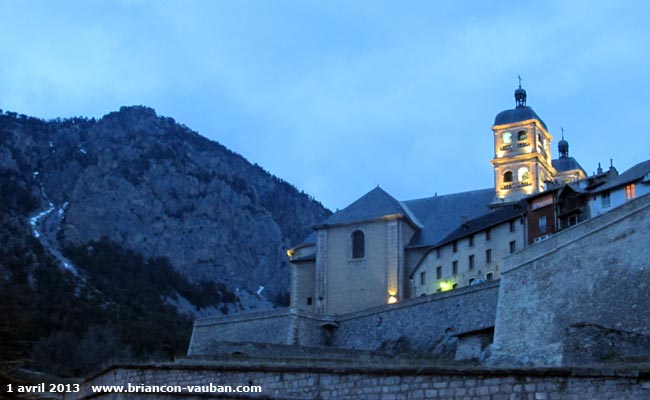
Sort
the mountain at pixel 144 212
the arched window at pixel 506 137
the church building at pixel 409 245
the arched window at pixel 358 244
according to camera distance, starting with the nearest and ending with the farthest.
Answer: the church building at pixel 409 245
the arched window at pixel 358 244
the arched window at pixel 506 137
the mountain at pixel 144 212

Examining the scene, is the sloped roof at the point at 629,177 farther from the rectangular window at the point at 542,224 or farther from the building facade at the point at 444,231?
the rectangular window at the point at 542,224

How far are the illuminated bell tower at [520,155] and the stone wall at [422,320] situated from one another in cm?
1878

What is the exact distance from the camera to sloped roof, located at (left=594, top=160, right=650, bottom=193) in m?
40.2

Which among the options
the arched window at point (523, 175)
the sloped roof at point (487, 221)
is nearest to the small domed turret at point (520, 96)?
the arched window at point (523, 175)

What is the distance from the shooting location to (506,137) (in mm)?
69875

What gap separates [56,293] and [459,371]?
89.4m

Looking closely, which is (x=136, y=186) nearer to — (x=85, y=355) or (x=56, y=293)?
(x=56, y=293)

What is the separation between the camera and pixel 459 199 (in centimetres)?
6406

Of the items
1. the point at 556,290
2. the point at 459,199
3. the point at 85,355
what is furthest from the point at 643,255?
the point at 85,355

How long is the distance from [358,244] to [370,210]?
99.1 inches

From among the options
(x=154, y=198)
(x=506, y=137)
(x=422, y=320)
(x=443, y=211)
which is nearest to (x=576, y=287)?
(x=422, y=320)

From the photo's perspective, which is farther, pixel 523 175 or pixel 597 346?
pixel 523 175

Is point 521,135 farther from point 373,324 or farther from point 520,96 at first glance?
point 373,324

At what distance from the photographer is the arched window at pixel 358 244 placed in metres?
58.0
